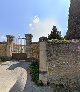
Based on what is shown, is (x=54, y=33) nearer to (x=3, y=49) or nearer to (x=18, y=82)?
(x=3, y=49)

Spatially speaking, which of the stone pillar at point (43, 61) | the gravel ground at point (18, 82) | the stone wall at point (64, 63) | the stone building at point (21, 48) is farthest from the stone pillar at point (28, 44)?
the stone wall at point (64, 63)

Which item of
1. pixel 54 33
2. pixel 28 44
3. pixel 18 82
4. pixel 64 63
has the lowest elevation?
pixel 18 82

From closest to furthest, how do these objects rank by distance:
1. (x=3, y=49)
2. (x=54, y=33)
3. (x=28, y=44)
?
(x=28, y=44), (x=3, y=49), (x=54, y=33)

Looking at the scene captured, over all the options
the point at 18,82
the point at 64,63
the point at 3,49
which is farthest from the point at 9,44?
the point at 64,63

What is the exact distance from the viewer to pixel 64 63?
17.8 m

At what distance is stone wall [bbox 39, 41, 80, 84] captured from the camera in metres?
17.7

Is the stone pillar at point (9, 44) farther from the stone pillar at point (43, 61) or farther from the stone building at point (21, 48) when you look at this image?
the stone pillar at point (43, 61)

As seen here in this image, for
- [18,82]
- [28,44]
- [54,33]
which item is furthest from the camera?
[54,33]

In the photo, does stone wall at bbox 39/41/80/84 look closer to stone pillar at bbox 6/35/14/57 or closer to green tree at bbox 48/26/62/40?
stone pillar at bbox 6/35/14/57

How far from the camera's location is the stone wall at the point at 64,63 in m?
17.7

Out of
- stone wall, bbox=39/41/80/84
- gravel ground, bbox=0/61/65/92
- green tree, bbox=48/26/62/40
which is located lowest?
gravel ground, bbox=0/61/65/92

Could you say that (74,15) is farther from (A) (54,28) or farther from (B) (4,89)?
(B) (4,89)

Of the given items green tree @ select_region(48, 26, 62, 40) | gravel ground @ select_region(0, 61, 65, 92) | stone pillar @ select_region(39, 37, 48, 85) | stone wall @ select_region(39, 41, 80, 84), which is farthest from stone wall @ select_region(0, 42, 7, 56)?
stone wall @ select_region(39, 41, 80, 84)

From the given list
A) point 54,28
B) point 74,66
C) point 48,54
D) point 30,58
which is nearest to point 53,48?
point 48,54
